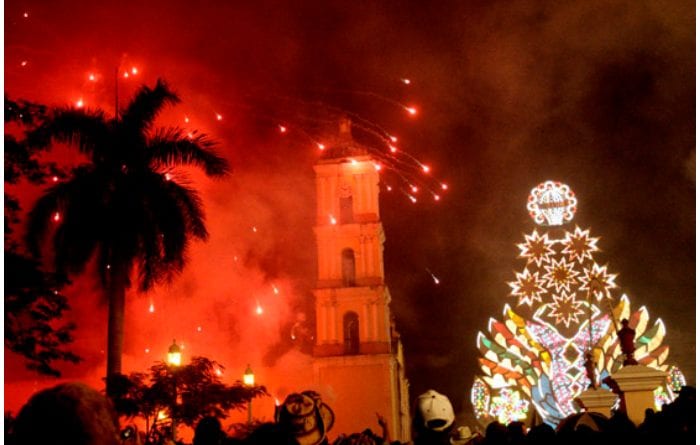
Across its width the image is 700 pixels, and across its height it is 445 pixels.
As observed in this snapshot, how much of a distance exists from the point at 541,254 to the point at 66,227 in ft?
Result: 113

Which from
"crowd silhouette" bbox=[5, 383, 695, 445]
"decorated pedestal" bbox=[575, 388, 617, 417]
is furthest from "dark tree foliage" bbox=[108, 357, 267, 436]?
"crowd silhouette" bbox=[5, 383, 695, 445]

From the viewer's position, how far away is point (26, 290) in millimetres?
11570

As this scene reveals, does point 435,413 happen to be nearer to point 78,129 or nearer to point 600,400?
point 600,400

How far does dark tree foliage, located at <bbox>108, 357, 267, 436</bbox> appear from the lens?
15.6 meters

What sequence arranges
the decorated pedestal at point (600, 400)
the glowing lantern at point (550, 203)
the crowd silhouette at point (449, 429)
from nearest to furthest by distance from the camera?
the crowd silhouette at point (449, 429) < the decorated pedestal at point (600, 400) < the glowing lantern at point (550, 203)

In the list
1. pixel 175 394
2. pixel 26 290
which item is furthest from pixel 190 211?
pixel 26 290

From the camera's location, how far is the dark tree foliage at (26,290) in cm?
1144

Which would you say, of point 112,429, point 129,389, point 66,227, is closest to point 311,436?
point 112,429

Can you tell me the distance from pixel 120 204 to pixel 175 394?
15.4 feet

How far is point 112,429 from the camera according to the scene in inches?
118

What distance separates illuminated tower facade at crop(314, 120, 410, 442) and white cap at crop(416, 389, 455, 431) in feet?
103

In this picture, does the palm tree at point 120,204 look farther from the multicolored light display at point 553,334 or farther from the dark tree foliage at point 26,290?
the multicolored light display at point 553,334

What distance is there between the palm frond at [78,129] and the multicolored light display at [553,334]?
31.1 meters

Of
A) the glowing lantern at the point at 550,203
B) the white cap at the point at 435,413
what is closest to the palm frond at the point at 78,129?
the white cap at the point at 435,413
